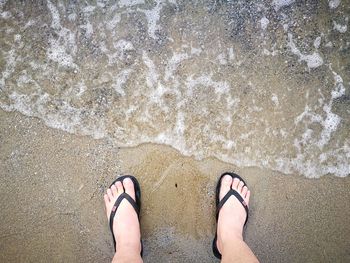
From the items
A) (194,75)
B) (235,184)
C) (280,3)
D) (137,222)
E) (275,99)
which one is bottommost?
(137,222)

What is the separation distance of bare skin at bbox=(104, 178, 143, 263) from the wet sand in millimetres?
77

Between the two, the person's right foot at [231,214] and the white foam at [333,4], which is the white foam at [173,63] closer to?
the person's right foot at [231,214]

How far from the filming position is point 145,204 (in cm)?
256

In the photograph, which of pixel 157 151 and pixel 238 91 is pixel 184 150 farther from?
pixel 238 91

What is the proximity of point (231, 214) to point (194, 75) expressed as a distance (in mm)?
1031

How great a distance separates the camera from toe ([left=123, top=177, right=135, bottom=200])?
2482mm

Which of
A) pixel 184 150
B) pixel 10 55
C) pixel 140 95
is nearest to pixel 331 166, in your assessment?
pixel 184 150

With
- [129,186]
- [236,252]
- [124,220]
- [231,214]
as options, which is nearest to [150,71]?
[129,186]

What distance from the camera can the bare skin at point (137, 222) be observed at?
7.76 feet

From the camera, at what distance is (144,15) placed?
2.58 metres

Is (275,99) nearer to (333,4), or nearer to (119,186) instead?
(333,4)

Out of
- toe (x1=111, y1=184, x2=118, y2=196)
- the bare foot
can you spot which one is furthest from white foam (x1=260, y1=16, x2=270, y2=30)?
Result: toe (x1=111, y1=184, x2=118, y2=196)

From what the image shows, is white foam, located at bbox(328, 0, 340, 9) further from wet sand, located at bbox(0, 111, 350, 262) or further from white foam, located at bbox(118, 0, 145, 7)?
white foam, located at bbox(118, 0, 145, 7)

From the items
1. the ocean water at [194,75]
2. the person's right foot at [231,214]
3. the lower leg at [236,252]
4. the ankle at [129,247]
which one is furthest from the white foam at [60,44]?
the lower leg at [236,252]
